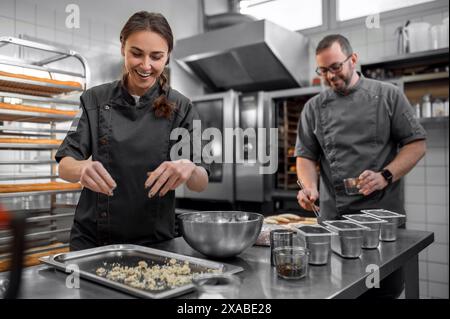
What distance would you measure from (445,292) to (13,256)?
3526mm

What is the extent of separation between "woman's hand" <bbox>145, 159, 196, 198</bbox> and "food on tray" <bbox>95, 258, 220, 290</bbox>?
0.83 feet

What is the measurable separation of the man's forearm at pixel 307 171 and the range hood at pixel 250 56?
1.57 metres

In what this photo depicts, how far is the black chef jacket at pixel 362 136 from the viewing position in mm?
2121

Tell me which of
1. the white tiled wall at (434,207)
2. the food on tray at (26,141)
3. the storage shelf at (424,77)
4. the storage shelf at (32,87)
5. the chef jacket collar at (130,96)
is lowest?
the white tiled wall at (434,207)

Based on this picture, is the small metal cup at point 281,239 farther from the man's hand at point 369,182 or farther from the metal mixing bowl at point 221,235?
the man's hand at point 369,182

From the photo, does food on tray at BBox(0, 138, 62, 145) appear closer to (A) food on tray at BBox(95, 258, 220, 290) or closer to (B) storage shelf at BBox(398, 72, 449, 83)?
(A) food on tray at BBox(95, 258, 220, 290)

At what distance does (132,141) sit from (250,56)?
2.49 meters

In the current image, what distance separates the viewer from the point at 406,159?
2070 mm

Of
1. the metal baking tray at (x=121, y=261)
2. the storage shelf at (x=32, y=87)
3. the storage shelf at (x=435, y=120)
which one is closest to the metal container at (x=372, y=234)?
the metal baking tray at (x=121, y=261)

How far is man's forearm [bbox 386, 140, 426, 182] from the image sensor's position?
80.7 inches

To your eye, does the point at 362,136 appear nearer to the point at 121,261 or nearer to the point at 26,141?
the point at 121,261
